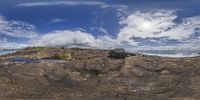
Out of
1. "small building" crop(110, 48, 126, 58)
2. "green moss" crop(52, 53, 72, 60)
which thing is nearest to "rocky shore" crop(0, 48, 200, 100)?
"small building" crop(110, 48, 126, 58)

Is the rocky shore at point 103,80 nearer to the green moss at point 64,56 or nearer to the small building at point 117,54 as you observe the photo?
the small building at point 117,54

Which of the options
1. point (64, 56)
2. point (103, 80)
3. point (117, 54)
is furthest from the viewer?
point (64, 56)

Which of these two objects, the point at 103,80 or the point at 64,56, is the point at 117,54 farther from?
the point at 64,56

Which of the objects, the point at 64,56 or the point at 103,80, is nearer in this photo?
the point at 103,80

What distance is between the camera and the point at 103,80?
39.8 m

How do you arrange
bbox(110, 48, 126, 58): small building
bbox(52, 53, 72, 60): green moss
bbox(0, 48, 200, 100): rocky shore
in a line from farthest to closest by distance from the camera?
bbox(52, 53, 72, 60): green moss, bbox(110, 48, 126, 58): small building, bbox(0, 48, 200, 100): rocky shore

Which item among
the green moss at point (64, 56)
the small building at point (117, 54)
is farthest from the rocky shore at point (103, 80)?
the green moss at point (64, 56)

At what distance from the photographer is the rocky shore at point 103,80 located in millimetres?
38312

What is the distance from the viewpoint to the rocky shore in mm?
38312

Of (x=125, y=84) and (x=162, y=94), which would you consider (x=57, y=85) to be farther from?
(x=162, y=94)

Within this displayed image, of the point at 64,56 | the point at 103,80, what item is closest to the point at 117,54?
the point at 103,80

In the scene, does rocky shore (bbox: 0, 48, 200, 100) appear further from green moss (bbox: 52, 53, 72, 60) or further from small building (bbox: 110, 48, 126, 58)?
green moss (bbox: 52, 53, 72, 60)

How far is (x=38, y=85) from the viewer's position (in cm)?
3909

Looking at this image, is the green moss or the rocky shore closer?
the rocky shore
